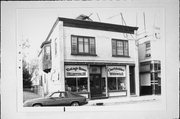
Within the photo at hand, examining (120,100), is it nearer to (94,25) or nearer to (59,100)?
(59,100)

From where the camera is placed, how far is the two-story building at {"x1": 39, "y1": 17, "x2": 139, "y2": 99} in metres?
3.18

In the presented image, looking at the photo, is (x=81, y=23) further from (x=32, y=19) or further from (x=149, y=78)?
(x=149, y=78)

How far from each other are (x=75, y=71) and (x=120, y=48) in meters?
0.79

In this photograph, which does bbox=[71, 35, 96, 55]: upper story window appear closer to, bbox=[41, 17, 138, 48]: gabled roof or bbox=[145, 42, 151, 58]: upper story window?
bbox=[41, 17, 138, 48]: gabled roof

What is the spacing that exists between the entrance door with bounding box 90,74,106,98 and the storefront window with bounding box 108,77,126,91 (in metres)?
0.14

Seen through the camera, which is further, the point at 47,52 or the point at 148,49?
the point at 148,49

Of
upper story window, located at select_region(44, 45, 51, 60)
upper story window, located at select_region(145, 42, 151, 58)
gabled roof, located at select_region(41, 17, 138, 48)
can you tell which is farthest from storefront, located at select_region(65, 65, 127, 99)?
gabled roof, located at select_region(41, 17, 138, 48)

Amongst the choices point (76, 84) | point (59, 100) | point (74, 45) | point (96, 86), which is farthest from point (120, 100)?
point (74, 45)

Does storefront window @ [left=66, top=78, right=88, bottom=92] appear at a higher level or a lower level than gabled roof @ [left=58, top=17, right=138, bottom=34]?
lower

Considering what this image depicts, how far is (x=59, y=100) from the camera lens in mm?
3197

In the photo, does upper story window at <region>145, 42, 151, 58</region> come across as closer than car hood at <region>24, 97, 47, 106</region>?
No

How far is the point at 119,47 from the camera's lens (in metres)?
3.31

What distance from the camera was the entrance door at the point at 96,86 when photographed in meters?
3.23

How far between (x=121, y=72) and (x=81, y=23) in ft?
3.22
